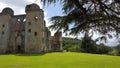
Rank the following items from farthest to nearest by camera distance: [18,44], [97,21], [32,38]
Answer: [18,44] → [32,38] → [97,21]

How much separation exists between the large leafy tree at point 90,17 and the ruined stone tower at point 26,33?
36.8m

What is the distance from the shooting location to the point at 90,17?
6934 millimetres

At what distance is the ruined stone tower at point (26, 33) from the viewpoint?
148 ft

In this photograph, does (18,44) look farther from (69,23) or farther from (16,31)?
(69,23)

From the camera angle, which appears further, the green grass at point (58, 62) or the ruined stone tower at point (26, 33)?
the ruined stone tower at point (26, 33)

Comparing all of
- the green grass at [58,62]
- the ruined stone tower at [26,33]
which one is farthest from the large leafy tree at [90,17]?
the ruined stone tower at [26,33]

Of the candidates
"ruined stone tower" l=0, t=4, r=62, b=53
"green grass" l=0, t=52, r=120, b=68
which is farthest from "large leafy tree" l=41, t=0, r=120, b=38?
"ruined stone tower" l=0, t=4, r=62, b=53

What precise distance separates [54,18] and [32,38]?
126ft

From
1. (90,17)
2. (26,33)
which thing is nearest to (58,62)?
(90,17)

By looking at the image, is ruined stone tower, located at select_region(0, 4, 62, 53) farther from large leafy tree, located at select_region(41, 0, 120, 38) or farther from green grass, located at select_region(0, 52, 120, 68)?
large leafy tree, located at select_region(41, 0, 120, 38)

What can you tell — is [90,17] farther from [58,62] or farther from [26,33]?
[26,33]

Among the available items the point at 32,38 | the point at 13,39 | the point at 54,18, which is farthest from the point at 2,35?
the point at 54,18

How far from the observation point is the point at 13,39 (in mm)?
49219

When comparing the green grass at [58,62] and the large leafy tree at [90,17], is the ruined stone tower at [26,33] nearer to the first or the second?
the green grass at [58,62]
